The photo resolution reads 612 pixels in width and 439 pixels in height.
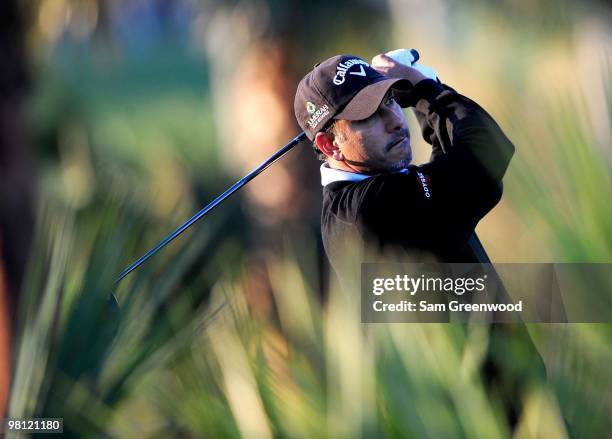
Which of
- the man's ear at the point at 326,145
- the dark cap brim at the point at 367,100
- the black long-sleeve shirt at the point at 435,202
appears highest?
the dark cap brim at the point at 367,100

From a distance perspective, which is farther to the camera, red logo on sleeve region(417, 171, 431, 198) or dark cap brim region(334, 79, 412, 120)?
dark cap brim region(334, 79, 412, 120)

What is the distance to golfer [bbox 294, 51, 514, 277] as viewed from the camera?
2.37 m

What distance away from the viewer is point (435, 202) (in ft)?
7.87

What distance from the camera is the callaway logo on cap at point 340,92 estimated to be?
2.56 meters

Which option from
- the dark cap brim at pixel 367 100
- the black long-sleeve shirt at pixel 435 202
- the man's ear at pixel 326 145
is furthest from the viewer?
the man's ear at pixel 326 145

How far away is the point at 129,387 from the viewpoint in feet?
8.46

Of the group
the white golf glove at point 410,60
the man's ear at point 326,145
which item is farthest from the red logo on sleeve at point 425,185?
the white golf glove at point 410,60

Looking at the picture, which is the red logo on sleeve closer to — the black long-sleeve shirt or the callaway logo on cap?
the black long-sleeve shirt

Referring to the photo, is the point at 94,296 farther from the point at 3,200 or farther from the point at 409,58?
the point at 3,200

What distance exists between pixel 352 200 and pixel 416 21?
244 inches

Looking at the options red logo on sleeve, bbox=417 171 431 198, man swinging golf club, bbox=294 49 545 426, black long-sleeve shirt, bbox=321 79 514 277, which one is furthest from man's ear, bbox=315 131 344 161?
red logo on sleeve, bbox=417 171 431 198

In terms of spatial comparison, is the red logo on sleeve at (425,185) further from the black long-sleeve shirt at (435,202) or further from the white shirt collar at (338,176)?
the white shirt collar at (338,176)

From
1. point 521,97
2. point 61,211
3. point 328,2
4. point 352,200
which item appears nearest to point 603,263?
point 521,97

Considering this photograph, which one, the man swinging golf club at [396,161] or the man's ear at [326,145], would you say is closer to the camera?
the man swinging golf club at [396,161]
